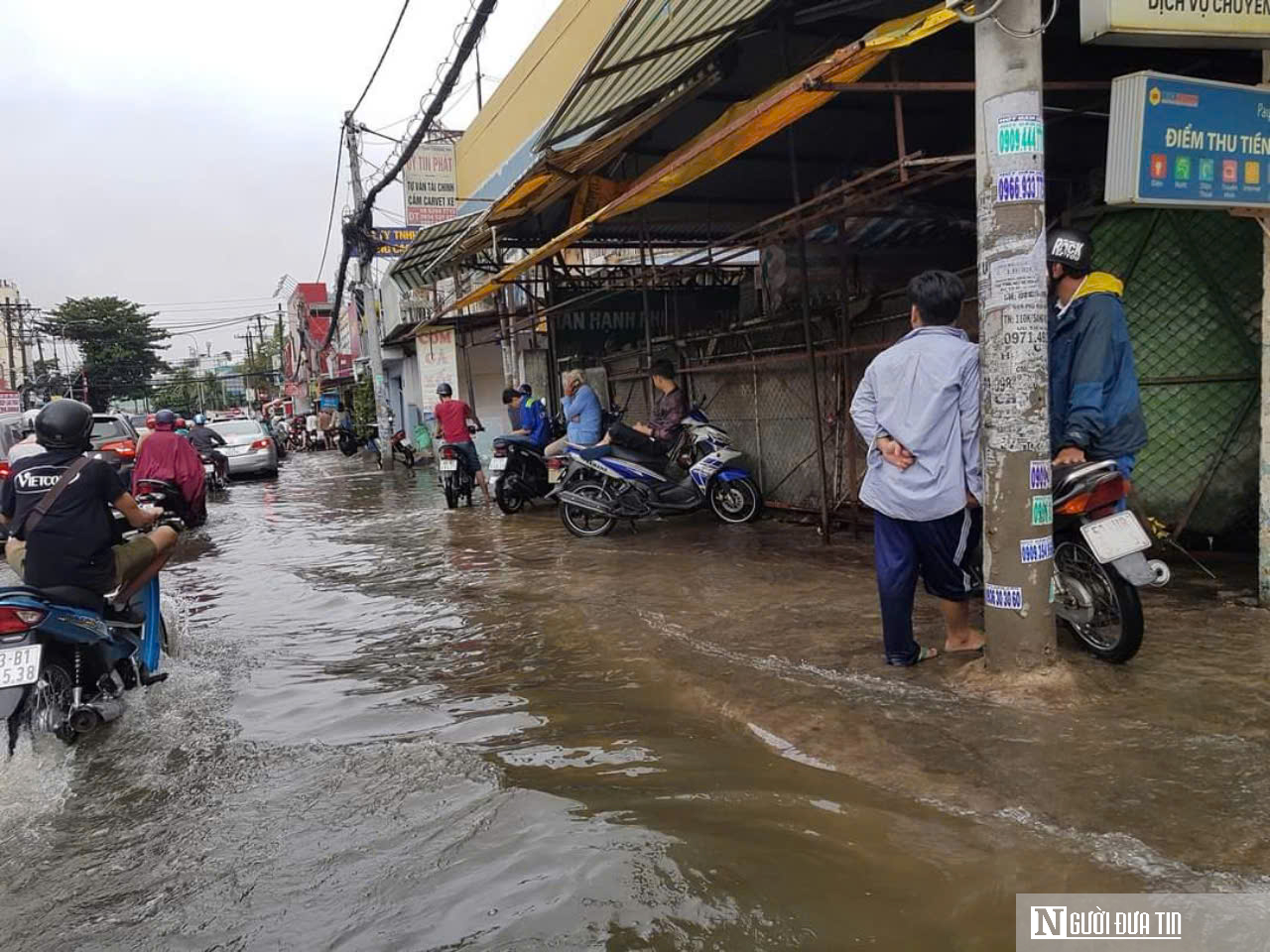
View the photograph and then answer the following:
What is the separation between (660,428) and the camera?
9.11 meters

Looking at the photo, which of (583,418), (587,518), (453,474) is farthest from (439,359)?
(587,518)

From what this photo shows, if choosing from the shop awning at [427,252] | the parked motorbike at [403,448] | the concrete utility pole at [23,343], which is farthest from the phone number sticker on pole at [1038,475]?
the concrete utility pole at [23,343]

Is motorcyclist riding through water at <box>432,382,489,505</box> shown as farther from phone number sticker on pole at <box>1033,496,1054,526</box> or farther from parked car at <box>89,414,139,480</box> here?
phone number sticker on pole at <box>1033,496,1054,526</box>

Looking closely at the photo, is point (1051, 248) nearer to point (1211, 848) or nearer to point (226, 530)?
point (1211, 848)

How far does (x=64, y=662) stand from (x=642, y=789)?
8.85 ft

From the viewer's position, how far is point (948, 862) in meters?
2.52

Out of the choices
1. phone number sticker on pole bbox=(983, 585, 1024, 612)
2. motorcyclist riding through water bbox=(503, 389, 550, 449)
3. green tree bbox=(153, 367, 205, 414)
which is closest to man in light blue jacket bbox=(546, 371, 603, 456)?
motorcyclist riding through water bbox=(503, 389, 550, 449)

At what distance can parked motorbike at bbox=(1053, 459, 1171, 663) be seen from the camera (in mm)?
3678

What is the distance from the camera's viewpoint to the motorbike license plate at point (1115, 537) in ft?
12.0

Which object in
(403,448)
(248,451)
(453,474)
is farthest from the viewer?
(403,448)

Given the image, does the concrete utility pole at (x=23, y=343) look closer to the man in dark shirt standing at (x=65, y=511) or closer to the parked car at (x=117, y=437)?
the parked car at (x=117, y=437)

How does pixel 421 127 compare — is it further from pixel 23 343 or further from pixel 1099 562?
pixel 23 343

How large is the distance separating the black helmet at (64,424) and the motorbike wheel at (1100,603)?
4.52m

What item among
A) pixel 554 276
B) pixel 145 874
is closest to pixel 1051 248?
pixel 145 874
